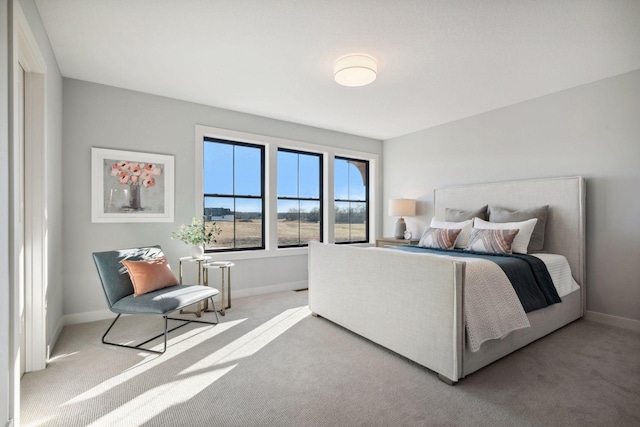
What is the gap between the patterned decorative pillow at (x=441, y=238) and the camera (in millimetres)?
3594

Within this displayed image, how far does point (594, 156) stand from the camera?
323 cm

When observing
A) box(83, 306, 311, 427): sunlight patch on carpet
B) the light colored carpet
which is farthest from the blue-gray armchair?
box(83, 306, 311, 427): sunlight patch on carpet

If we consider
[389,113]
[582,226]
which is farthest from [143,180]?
[582,226]

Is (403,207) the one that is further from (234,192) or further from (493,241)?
(234,192)

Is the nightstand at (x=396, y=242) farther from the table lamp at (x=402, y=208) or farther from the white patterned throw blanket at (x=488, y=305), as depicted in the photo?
the white patterned throw blanket at (x=488, y=305)

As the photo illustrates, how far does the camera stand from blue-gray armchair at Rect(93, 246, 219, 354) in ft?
8.33

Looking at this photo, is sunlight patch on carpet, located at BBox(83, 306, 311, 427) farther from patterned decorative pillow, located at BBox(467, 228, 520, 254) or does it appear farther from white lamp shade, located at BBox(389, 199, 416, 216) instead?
white lamp shade, located at BBox(389, 199, 416, 216)

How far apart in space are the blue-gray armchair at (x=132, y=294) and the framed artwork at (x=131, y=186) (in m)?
0.63

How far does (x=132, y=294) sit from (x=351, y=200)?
3.62 meters

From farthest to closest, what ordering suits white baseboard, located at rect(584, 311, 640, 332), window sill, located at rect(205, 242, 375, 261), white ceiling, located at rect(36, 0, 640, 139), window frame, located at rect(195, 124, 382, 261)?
1. window sill, located at rect(205, 242, 375, 261)
2. window frame, located at rect(195, 124, 382, 261)
3. white baseboard, located at rect(584, 311, 640, 332)
4. white ceiling, located at rect(36, 0, 640, 139)

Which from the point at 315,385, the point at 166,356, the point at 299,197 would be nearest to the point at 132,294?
the point at 166,356

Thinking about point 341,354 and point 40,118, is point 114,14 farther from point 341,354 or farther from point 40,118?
point 341,354

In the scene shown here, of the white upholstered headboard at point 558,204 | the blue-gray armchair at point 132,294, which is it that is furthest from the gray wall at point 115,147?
the white upholstered headboard at point 558,204

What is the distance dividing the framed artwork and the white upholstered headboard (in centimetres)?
390
